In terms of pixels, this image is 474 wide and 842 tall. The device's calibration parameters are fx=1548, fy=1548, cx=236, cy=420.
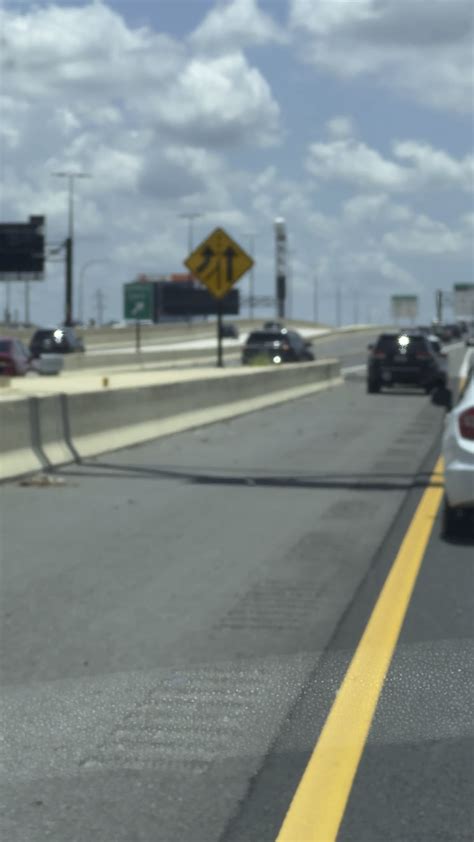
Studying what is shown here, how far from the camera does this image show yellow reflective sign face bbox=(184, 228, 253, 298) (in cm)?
3469

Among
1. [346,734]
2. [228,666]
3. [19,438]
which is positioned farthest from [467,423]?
[19,438]

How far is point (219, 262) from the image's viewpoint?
34750 millimetres

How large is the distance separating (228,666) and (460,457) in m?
4.92

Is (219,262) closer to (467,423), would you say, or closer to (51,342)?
(467,423)

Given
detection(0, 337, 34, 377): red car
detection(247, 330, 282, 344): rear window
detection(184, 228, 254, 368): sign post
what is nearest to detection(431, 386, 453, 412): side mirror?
detection(184, 228, 254, 368): sign post

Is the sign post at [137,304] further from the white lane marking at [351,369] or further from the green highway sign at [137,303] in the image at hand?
the white lane marking at [351,369]

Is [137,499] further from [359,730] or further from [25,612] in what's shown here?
[359,730]

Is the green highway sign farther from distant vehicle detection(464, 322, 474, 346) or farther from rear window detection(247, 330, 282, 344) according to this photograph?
rear window detection(247, 330, 282, 344)

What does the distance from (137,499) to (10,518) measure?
6.47ft

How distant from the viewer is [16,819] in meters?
5.28

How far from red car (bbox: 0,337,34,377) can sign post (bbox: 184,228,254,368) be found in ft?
21.6

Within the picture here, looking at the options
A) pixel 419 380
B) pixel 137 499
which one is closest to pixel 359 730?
pixel 137 499

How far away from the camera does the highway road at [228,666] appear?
5.45 meters

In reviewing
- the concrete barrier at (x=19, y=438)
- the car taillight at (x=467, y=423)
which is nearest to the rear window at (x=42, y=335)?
the concrete barrier at (x=19, y=438)
